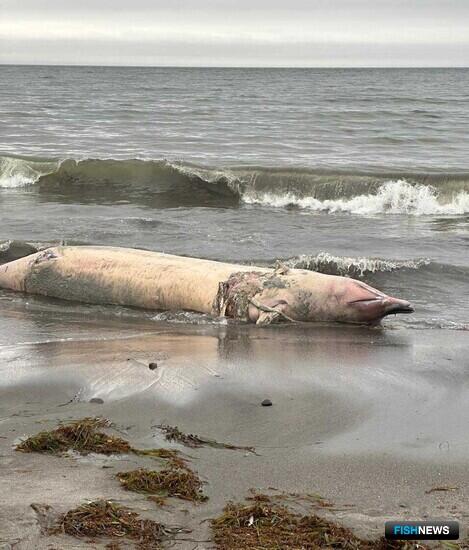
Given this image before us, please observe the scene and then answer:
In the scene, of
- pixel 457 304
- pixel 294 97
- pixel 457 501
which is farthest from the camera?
pixel 294 97

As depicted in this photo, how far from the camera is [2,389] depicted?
18.2 feet

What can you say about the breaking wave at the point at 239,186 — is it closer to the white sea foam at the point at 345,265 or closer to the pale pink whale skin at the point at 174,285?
the white sea foam at the point at 345,265

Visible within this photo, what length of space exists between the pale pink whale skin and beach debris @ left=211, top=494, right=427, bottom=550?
4.22 m

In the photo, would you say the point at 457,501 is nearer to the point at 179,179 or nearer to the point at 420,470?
the point at 420,470

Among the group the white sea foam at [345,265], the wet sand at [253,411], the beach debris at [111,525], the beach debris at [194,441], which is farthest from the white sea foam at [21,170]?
the beach debris at [111,525]

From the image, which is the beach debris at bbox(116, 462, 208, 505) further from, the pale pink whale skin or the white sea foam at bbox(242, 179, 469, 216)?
the white sea foam at bbox(242, 179, 469, 216)

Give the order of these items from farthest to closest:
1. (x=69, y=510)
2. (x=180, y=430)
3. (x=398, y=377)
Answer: (x=398, y=377)
(x=180, y=430)
(x=69, y=510)

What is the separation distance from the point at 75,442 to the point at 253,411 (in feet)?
3.85

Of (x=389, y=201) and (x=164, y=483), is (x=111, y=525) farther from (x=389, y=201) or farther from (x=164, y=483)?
(x=389, y=201)

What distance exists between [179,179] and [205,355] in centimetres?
1371

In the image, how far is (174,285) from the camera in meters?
8.82

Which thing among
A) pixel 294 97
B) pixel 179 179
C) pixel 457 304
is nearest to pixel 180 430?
pixel 457 304

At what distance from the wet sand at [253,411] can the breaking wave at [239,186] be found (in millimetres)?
10303

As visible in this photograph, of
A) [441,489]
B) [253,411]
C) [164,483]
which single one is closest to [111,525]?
[164,483]
